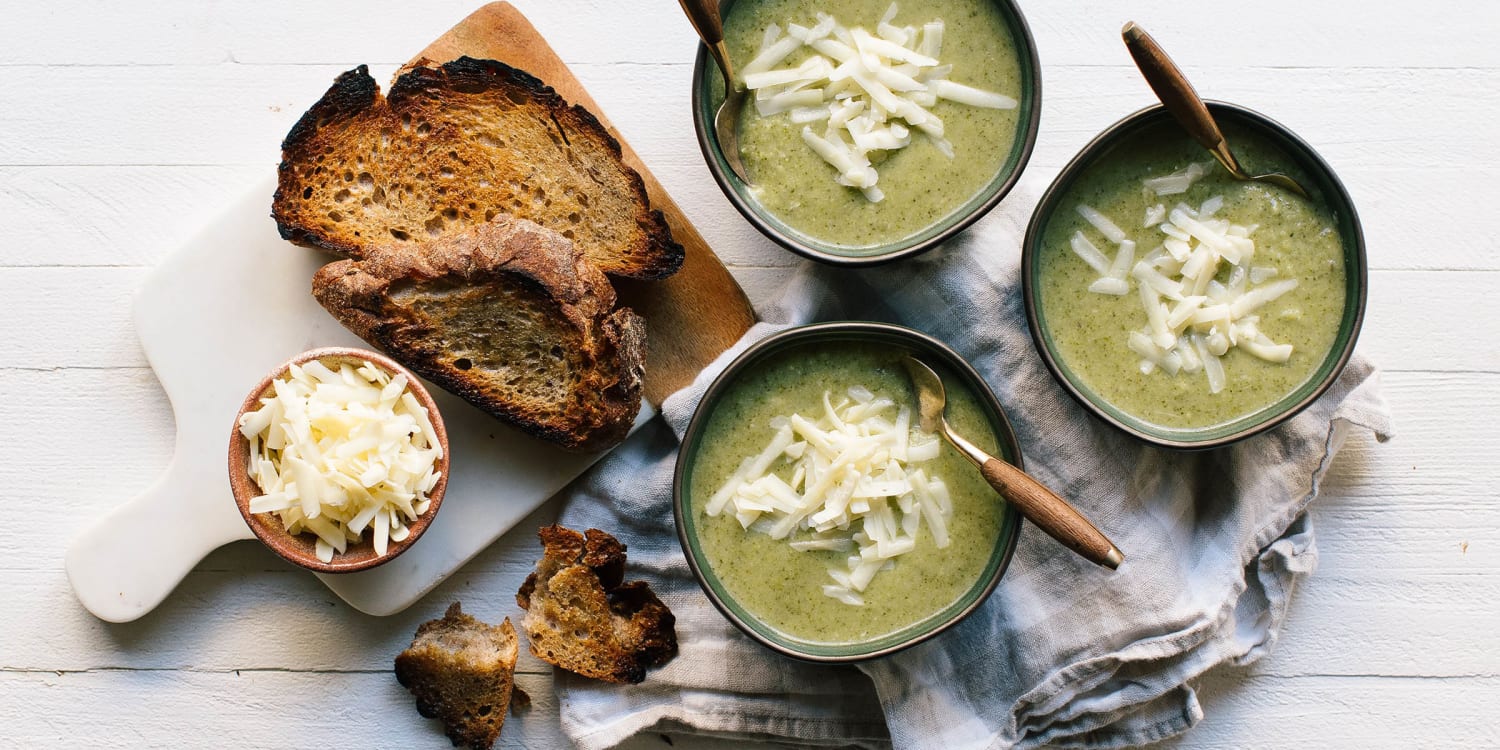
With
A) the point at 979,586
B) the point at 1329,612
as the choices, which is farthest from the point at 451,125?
the point at 1329,612

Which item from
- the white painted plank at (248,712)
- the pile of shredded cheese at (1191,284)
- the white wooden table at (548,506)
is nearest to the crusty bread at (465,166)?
the white wooden table at (548,506)

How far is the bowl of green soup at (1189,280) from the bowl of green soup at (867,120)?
0.19m

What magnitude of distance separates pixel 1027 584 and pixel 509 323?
1.25 meters

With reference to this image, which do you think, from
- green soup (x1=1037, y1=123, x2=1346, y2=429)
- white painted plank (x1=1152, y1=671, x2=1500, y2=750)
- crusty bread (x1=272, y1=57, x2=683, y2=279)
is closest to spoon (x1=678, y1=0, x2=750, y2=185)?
crusty bread (x1=272, y1=57, x2=683, y2=279)

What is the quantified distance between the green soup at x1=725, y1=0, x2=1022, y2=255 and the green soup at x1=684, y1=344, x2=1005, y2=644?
0.86 feet

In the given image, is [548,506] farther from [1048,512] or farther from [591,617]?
[1048,512]

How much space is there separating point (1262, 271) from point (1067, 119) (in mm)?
618

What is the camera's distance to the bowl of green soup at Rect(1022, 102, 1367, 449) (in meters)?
2.11

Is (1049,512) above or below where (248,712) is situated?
above

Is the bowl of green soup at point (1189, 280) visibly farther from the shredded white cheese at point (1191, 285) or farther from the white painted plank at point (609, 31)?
the white painted plank at point (609, 31)

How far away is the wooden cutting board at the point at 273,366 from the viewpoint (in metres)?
2.41

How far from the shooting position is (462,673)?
2.41 metres

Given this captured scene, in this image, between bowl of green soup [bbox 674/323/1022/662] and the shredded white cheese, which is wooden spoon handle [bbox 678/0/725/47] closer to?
bowl of green soup [bbox 674/323/1022/662]

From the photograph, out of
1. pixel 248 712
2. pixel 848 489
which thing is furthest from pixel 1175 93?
pixel 248 712
